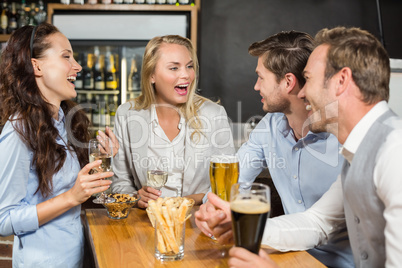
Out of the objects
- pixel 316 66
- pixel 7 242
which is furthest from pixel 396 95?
pixel 7 242

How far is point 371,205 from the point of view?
118cm

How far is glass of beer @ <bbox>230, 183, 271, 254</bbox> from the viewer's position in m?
0.99

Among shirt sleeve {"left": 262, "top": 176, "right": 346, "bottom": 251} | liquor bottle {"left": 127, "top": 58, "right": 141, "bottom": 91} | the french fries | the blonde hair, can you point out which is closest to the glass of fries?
the french fries

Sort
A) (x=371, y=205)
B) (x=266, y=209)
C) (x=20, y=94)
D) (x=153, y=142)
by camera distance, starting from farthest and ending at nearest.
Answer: (x=153, y=142), (x=20, y=94), (x=371, y=205), (x=266, y=209)

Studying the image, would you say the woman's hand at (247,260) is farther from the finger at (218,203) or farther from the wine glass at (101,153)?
the wine glass at (101,153)

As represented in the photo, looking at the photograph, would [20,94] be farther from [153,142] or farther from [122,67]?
[122,67]

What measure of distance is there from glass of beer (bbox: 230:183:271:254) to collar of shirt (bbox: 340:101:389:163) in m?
0.40

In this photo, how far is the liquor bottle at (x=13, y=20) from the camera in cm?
471

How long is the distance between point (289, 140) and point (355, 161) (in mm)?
861

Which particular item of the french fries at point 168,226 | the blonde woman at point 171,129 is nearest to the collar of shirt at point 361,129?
the french fries at point 168,226

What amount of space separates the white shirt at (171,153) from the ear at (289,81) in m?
0.71

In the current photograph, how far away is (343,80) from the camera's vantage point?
1313 mm

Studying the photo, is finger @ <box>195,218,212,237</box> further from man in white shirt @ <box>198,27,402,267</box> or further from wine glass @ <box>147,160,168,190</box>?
wine glass @ <box>147,160,168,190</box>

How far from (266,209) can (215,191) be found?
0.50 m
